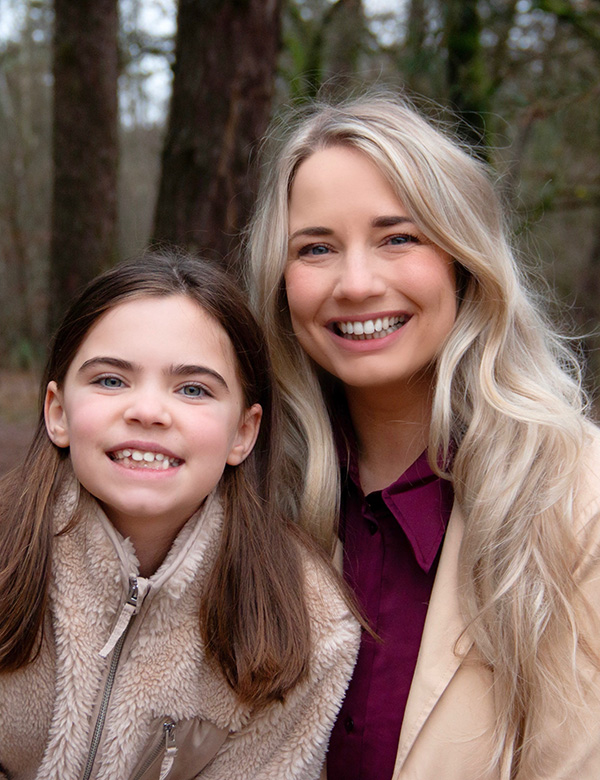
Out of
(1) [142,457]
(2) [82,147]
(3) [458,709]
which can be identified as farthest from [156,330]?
(2) [82,147]

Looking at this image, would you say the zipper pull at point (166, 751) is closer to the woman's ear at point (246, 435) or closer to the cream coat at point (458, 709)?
the cream coat at point (458, 709)

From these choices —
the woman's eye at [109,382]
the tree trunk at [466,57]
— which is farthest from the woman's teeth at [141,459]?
the tree trunk at [466,57]

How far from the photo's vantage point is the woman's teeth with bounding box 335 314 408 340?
87.2 inches

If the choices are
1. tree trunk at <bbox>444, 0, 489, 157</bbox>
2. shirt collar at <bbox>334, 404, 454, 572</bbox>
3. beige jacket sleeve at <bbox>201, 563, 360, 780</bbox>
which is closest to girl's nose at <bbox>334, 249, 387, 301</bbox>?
shirt collar at <bbox>334, 404, 454, 572</bbox>

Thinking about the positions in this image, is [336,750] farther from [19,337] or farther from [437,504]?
[19,337]

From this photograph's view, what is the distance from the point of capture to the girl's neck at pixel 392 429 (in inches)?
95.7

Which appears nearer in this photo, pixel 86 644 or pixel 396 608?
pixel 86 644

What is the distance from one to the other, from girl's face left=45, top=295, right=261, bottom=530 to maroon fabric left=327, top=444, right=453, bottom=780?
0.54 meters

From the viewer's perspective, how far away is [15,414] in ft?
30.7

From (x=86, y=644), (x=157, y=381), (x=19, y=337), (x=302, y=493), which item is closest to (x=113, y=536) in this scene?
(x=86, y=644)

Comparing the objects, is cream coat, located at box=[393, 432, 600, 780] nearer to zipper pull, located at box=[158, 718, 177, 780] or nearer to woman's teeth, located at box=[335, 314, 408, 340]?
zipper pull, located at box=[158, 718, 177, 780]

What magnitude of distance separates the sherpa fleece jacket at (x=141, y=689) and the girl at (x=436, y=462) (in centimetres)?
16

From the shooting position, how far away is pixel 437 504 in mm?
2221

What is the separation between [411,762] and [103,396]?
1.25m
